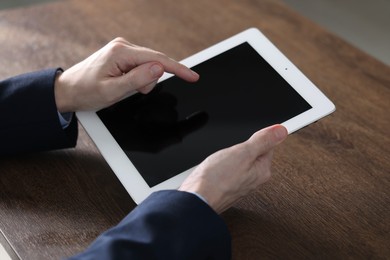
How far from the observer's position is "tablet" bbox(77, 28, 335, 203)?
3.92 ft

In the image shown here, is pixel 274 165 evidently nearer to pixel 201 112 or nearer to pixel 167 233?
pixel 201 112

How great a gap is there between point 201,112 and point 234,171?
17cm

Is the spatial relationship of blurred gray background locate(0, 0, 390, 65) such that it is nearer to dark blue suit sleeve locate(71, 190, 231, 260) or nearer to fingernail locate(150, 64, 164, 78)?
fingernail locate(150, 64, 164, 78)

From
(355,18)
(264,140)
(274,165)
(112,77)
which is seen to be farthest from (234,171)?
(355,18)

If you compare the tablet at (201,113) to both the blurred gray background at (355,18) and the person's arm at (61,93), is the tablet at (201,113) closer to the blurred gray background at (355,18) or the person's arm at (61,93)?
the person's arm at (61,93)

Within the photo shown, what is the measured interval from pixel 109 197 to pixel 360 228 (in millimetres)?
434

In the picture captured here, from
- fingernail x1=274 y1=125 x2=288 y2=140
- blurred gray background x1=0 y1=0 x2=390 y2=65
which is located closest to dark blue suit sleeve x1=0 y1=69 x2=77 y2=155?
fingernail x1=274 y1=125 x2=288 y2=140

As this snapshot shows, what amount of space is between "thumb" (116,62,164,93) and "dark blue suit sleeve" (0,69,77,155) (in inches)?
5.5

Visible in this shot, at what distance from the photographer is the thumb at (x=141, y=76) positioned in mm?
1256

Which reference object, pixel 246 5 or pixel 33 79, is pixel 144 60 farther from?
pixel 246 5

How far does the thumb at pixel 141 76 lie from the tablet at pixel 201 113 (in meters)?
0.04

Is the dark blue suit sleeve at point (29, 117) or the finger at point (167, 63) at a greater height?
the finger at point (167, 63)

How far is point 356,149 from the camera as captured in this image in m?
1.32

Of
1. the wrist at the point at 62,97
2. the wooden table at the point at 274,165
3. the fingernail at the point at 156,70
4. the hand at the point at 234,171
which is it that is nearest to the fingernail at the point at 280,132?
the hand at the point at 234,171
